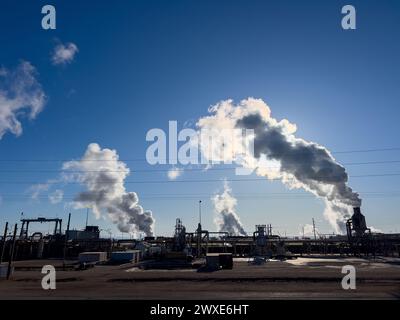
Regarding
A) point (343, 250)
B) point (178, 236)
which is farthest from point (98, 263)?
point (343, 250)

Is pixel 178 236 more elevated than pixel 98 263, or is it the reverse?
pixel 178 236

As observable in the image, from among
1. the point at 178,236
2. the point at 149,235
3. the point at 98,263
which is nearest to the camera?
the point at 98,263

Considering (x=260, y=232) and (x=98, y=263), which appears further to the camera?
(x=260, y=232)

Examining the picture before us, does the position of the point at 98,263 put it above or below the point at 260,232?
below
